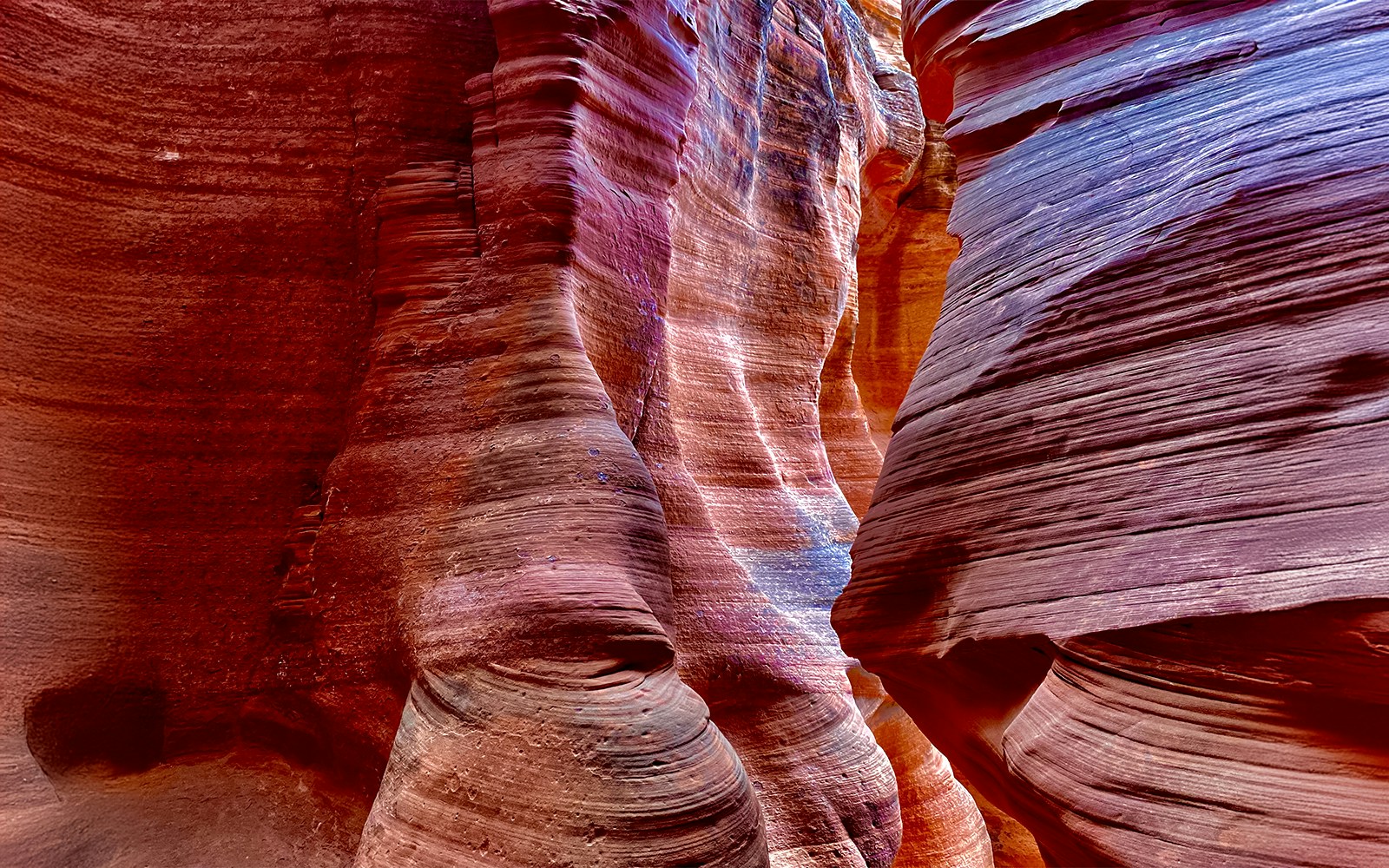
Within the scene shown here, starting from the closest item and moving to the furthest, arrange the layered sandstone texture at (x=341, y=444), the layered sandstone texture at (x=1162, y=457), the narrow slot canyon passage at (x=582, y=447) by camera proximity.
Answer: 1. the layered sandstone texture at (x=1162, y=457)
2. the narrow slot canyon passage at (x=582, y=447)
3. the layered sandstone texture at (x=341, y=444)

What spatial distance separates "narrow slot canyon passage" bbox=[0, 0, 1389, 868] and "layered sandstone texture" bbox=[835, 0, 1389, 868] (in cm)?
1

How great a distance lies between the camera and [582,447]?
357cm

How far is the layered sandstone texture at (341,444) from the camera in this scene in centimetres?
319

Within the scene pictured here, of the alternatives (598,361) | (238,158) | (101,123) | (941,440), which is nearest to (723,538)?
(598,361)

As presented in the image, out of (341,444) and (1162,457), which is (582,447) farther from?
(1162,457)

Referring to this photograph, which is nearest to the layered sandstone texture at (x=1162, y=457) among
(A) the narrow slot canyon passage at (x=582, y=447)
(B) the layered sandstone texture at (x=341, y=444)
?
(A) the narrow slot canyon passage at (x=582, y=447)

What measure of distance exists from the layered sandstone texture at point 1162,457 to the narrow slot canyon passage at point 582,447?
0.01 m

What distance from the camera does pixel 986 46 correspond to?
3887mm

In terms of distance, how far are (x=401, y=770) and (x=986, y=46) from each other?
11.9 ft

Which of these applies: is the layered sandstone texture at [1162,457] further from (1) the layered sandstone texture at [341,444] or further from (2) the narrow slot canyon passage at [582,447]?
(1) the layered sandstone texture at [341,444]

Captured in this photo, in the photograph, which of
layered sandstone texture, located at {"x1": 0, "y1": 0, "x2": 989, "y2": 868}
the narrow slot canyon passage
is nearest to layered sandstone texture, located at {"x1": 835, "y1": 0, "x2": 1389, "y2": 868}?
the narrow slot canyon passage

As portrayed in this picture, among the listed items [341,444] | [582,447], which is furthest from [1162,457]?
[341,444]

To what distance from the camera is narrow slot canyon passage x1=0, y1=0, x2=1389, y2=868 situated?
260cm

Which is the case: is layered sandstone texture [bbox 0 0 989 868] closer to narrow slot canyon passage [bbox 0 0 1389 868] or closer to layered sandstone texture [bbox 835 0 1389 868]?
narrow slot canyon passage [bbox 0 0 1389 868]
